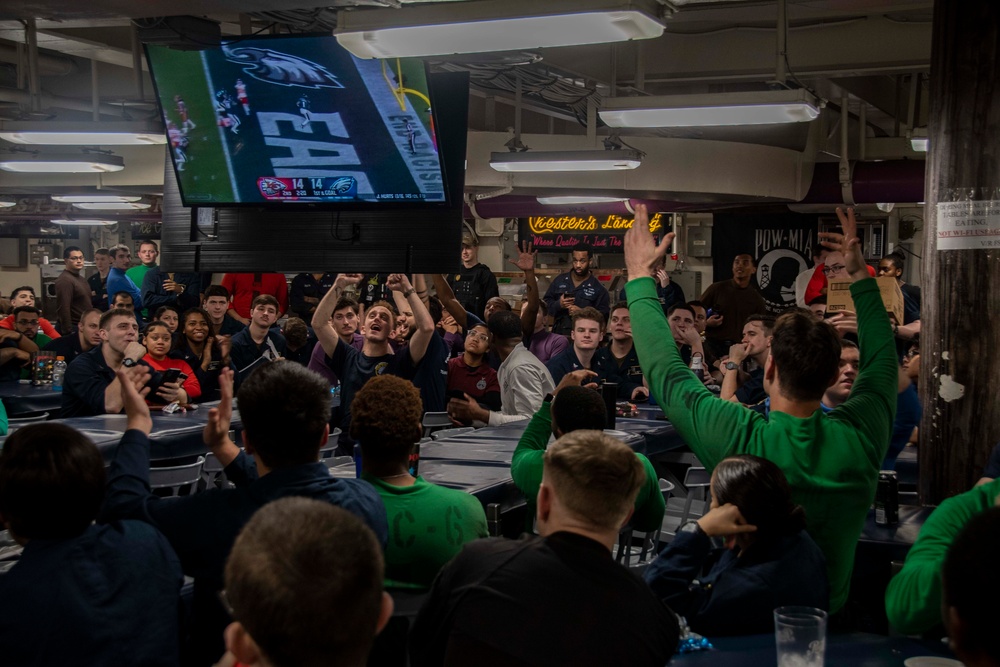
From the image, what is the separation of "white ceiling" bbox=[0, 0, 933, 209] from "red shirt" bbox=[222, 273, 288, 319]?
1839 mm

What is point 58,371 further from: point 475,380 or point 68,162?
point 475,380

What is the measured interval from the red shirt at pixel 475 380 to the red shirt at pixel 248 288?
165 inches

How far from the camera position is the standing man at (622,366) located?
764cm

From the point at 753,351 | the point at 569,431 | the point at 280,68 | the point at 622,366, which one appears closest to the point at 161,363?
the point at 280,68

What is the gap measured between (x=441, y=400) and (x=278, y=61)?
238 centimetres

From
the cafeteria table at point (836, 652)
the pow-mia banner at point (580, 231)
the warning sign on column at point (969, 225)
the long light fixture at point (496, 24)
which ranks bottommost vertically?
the cafeteria table at point (836, 652)

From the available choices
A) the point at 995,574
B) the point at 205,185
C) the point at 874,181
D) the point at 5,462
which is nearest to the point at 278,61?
the point at 205,185

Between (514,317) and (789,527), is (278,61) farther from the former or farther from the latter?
(789,527)

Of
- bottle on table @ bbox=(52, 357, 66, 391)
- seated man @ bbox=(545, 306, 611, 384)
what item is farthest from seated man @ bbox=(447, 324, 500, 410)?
bottle on table @ bbox=(52, 357, 66, 391)

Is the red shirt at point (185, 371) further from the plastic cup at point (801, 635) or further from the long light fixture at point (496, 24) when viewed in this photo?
the plastic cup at point (801, 635)

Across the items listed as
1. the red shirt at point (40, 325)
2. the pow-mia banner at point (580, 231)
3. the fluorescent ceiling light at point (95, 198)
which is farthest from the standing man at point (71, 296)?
→ the pow-mia banner at point (580, 231)

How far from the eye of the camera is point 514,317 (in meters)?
6.96

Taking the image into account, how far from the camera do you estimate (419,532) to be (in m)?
2.80

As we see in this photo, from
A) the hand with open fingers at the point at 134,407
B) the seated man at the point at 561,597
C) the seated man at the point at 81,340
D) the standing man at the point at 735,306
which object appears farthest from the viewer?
the standing man at the point at 735,306
